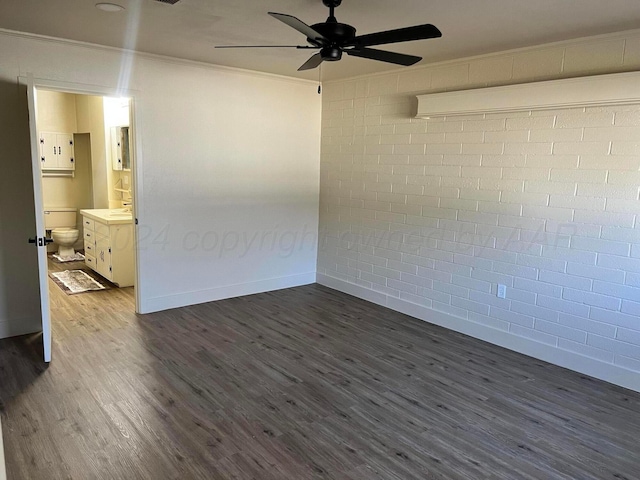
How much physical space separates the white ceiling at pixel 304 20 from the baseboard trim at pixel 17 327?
2455mm

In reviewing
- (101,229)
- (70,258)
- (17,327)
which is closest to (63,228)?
(70,258)

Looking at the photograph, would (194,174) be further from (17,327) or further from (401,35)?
(401,35)

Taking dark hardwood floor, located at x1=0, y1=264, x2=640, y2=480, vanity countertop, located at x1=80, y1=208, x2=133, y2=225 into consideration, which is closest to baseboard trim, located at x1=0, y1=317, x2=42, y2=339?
dark hardwood floor, located at x1=0, y1=264, x2=640, y2=480

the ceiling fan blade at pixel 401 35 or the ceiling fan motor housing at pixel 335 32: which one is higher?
the ceiling fan motor housing at pixel 335 32

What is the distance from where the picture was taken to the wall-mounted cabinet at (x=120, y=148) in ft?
21.3

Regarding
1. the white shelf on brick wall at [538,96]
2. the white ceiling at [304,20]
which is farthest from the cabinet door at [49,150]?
the white shelf on brick wall at [538,96]

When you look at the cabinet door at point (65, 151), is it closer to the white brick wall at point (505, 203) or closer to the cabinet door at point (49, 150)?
the cabinet door at point (49, 150)

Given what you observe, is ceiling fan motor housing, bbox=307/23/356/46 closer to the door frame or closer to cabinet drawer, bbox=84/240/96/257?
the door frame

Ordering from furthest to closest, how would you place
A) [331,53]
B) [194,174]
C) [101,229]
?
[101,229] → [194,174] → [331,53]

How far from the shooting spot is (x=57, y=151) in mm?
7285

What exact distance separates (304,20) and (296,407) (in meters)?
2.66

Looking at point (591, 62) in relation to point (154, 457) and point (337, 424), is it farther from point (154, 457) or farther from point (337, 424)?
point (154, 457)

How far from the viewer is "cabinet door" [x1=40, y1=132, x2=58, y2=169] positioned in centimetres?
716

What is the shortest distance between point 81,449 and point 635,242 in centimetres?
384
